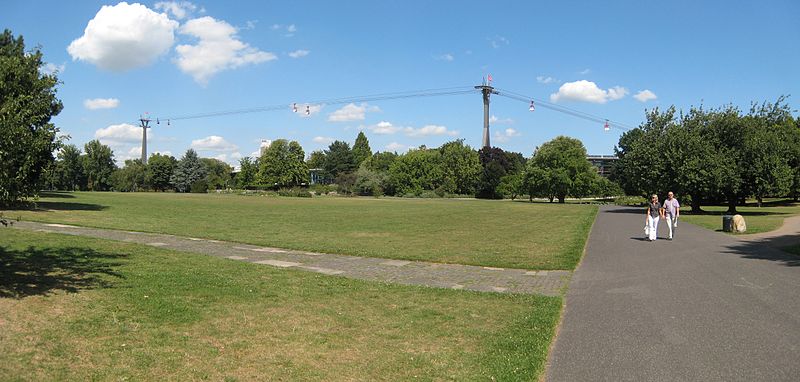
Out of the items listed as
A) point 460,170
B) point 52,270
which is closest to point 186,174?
point 460,170

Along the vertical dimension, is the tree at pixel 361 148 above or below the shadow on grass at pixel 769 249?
above

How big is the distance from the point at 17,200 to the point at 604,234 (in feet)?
66.7

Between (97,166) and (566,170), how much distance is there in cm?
9939

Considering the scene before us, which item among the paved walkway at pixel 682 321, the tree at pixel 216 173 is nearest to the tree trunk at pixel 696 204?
the paved walkway at pixel 682 321

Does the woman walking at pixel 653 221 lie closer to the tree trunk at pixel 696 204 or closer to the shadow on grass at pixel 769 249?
the shadow on grass at pixel 769 249

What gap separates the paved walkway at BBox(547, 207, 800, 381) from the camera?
524 cm

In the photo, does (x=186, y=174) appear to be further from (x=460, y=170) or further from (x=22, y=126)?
(x=22, y=126)

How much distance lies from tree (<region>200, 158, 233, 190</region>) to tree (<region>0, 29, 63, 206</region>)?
114m

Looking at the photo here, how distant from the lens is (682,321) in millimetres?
7129

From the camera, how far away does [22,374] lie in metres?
4.52

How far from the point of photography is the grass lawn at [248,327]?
16.5 feet

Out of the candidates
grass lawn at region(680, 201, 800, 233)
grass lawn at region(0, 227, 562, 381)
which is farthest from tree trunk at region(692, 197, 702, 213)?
grass lawn at region(0, 227, 562, 381)

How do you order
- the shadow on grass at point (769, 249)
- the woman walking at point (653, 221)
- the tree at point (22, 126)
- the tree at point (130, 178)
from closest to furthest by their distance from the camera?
the tree at point (22, 126)
the shadow on grass at point (769, 249)
the woman walking at point (653, 221)
the tree at point (130, 178)

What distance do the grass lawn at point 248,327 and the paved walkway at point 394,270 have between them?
3.25 ft
